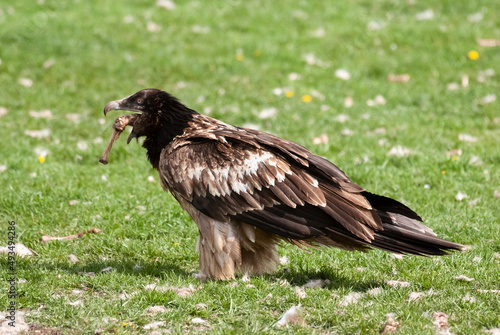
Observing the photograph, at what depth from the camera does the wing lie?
5988 millimetres

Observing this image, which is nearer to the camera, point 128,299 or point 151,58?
point 128,299

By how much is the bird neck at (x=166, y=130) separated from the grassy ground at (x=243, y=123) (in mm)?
1057

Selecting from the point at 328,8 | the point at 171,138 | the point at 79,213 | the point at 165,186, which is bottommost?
the point at 79,213

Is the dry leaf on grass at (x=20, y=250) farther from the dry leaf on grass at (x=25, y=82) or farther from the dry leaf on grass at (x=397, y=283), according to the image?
the dry leaf on grass at (x=25, y=82)

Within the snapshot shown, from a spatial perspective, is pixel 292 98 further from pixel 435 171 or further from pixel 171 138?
pixel 171 138

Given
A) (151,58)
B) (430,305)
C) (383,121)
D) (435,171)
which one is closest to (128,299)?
(430,305)

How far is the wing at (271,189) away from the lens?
599cm

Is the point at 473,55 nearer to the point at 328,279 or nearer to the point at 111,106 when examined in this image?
the point at 328,279

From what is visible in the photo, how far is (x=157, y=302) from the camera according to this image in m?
5.71

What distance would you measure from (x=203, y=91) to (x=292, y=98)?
5.14ft

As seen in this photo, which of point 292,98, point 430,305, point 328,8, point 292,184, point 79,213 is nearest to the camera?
point 430,305

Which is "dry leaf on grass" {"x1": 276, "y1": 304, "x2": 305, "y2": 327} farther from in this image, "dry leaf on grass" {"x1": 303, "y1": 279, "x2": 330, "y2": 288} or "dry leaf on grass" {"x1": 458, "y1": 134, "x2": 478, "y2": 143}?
"dry leaf on grass" {"x1": 458, "y1": 134, "x2": 478, "y2": 143}

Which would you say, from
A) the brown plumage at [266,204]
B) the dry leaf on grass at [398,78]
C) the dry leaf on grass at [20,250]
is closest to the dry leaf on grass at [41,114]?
the dry leaf on grass at [20,250]

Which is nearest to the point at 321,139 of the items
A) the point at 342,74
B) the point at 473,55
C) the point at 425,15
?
the point at 342,74
